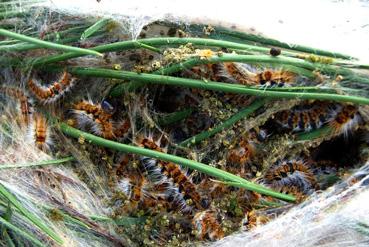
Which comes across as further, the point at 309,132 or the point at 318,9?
the point at 318,9

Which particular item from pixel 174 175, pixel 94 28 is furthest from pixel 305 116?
pixel 94 28

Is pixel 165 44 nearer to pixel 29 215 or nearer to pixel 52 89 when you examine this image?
pixel 52 89

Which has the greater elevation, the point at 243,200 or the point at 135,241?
the point at 243,200

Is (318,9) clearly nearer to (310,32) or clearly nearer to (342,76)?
(310,32)

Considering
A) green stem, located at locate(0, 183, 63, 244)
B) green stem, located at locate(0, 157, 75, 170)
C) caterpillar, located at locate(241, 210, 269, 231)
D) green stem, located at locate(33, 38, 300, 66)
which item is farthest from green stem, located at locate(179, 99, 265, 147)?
green stem, located at locate(0, 183, 63, 244)

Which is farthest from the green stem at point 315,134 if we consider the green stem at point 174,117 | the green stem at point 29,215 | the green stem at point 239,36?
the green stem at point 29,215

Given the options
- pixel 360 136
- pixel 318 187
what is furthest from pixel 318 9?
pixel 318 187

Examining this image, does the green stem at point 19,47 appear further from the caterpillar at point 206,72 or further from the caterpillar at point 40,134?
the caterpillar at point 206,72
